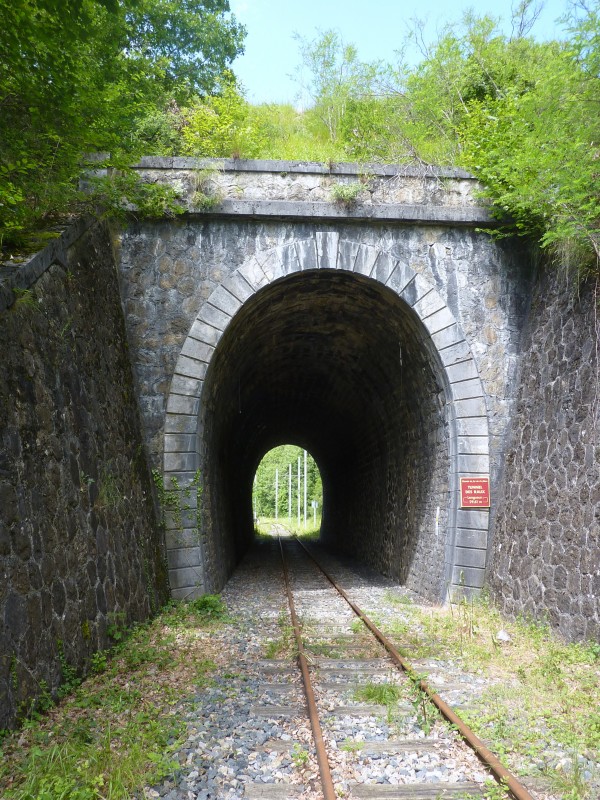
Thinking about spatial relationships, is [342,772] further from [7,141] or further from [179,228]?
[179,228]

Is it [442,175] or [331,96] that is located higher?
[331,96]

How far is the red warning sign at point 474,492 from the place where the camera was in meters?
8.65

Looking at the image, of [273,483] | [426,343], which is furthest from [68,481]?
[273,483]

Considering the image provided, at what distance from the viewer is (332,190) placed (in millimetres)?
8898

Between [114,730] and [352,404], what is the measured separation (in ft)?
38.2

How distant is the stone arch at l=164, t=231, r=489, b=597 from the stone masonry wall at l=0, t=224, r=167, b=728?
0.49 meters

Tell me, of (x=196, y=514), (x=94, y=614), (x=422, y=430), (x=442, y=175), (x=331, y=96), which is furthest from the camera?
(x=331, y=96)

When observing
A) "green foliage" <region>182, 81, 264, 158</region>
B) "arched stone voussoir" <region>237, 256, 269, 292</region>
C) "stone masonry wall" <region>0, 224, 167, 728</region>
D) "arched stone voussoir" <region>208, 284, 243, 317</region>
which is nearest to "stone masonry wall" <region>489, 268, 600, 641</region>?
"arched stone voussoir" <region>237, 256, 269, 292</region>

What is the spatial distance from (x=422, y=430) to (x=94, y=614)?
6.43 metres

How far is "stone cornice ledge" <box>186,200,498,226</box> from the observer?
8750mm

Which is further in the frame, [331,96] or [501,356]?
[331,96]

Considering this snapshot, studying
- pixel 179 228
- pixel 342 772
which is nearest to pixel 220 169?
pixel 179 228

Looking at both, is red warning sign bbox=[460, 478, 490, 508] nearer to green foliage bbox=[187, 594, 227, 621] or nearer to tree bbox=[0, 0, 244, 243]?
green foliage bbox=[187, 594, 227, 621]

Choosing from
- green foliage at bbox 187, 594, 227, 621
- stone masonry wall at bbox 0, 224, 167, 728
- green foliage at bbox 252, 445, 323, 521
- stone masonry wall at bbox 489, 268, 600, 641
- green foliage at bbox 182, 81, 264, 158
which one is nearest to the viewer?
stone masonry wall at bbox 0, 224, 167, 728
